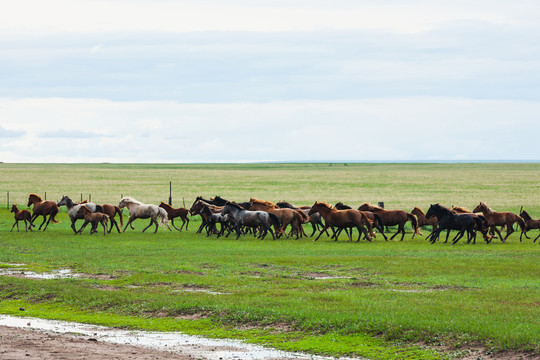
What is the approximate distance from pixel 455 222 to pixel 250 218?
9.10 meters

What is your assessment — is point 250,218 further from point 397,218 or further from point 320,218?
point 397,218

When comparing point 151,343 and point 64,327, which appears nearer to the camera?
point 151,343

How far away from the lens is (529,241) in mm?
30312

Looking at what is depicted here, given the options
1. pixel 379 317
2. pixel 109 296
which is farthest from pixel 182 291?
pixel 379 317

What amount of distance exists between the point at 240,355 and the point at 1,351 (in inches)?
146

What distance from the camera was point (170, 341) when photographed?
12195 millimetres

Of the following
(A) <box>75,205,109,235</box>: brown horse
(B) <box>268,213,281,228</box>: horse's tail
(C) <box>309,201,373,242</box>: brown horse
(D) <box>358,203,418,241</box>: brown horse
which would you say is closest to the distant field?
(D) <box>358,203,418,241</box>: brown horse

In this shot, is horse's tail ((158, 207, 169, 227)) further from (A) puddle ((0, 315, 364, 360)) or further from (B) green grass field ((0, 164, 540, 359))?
(A) puddle ((0, 315, 364, 360))

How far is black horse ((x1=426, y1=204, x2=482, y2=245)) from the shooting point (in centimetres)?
2973

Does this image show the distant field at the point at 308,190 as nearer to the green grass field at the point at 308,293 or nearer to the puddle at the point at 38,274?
the green grass field at the point at 308,293

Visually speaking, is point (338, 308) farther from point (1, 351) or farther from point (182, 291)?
point (1, 351)

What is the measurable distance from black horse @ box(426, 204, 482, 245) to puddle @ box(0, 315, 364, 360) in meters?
19.4

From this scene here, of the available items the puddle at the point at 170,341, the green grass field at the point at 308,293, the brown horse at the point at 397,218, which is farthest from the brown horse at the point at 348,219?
the puddle at the point at 170,341

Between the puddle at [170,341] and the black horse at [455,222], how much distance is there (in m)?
19.4
